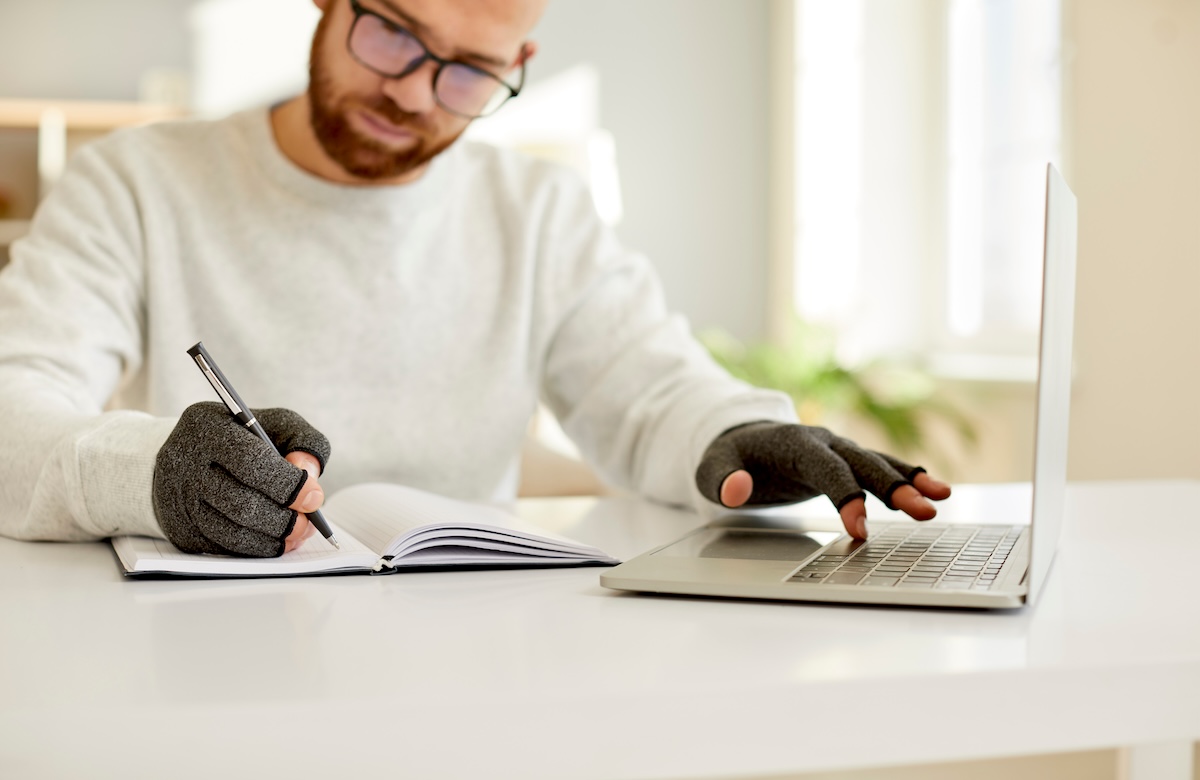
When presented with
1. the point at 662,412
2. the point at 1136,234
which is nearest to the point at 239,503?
the point at 662,412

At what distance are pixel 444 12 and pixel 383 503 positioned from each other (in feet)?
1.76

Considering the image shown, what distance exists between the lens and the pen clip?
28.5 inches

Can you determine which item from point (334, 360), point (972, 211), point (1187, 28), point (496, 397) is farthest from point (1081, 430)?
point (334, 360)

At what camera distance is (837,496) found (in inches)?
33.3

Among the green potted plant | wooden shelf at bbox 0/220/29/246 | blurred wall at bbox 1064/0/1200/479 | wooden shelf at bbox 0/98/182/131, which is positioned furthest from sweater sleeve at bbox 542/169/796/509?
wooden shelf at bbox 0/220/29/246

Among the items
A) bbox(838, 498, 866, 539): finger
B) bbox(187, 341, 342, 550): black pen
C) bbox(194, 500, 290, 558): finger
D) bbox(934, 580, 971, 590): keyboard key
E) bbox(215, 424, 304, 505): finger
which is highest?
bbox(187, 341, 342, 550): black pen

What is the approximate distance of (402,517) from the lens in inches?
32.2

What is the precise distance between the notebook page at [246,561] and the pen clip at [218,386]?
98 mm

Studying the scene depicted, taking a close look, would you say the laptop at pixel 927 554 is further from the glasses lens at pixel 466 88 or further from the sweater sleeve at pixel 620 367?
the glasses lens at pixel 466 88

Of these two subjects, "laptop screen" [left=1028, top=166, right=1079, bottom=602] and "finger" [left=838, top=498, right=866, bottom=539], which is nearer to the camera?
"laptop screen" [left=1028, top=166, right=1079, bottom=602]

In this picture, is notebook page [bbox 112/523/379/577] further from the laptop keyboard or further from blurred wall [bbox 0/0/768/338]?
blurred wall [bbox 0/0/768/338]

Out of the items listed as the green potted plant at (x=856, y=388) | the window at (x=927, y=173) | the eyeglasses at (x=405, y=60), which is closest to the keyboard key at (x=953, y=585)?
the eyeglasses at (x=405, y=60)

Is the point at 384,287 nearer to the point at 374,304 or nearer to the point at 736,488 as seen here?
the point at 374,304

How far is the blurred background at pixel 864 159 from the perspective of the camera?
2713 millimetres
